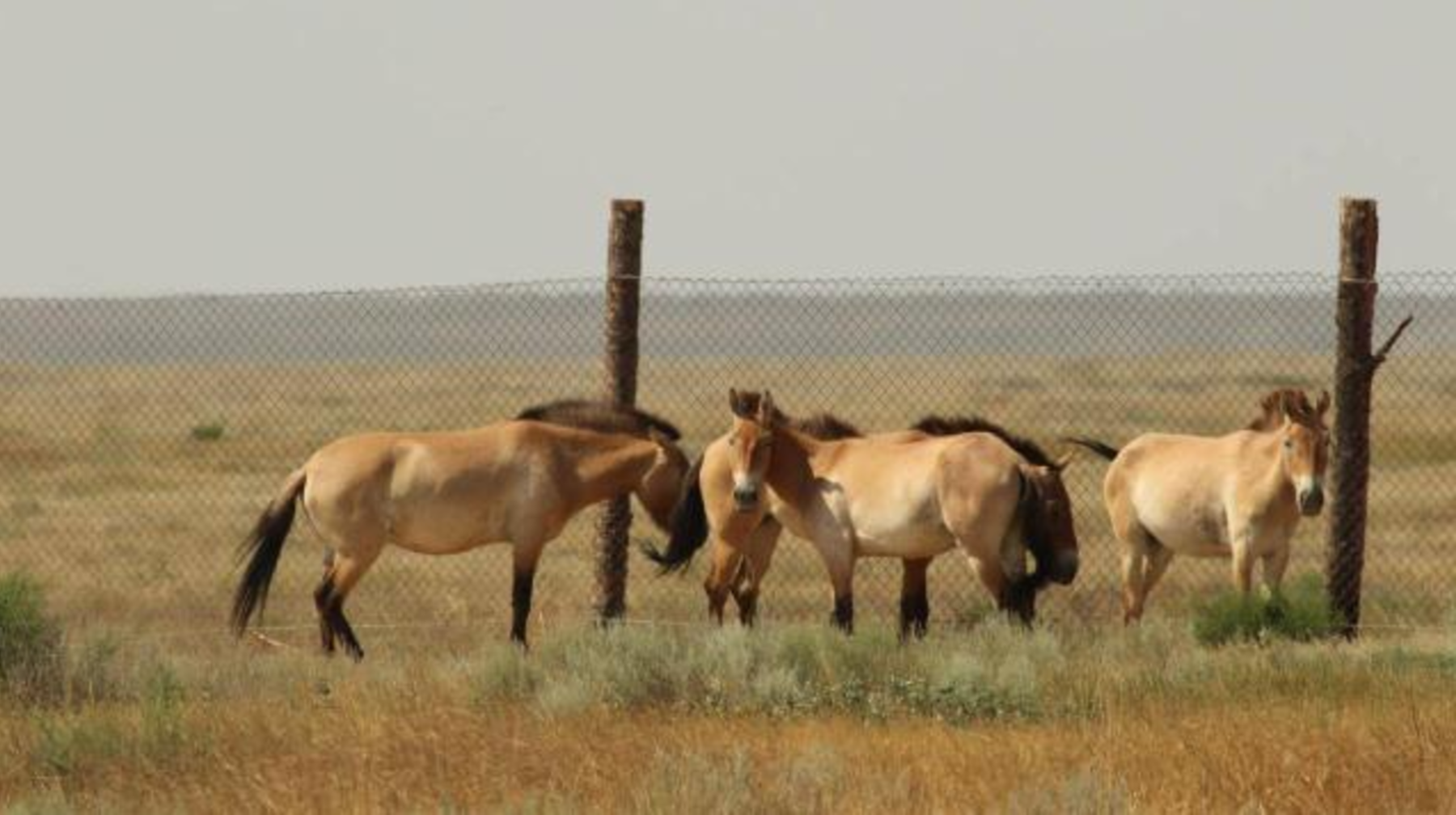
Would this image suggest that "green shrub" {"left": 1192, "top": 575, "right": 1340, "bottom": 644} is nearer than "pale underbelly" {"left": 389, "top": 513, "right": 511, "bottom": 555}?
Yes

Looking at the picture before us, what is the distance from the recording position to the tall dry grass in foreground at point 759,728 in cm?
991

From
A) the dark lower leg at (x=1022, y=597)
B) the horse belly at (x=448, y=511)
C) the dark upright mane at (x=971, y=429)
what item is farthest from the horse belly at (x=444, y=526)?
the dark lower leg at (x=1022, y=597)

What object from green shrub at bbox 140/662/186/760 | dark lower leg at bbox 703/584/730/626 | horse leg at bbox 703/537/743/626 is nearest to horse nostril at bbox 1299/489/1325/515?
horse leg at bbox 703/537/743/626

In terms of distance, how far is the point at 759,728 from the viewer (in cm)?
1198

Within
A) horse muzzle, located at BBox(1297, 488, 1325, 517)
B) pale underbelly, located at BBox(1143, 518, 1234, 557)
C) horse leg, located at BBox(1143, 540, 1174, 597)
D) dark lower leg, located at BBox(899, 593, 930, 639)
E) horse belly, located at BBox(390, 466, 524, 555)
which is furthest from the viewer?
horse leg, located at BBox(1143, 540, 1174, 597)

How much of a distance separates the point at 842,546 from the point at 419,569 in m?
7.13

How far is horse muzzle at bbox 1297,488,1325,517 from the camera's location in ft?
51.3

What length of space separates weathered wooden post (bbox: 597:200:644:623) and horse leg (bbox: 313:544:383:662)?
1.37 m

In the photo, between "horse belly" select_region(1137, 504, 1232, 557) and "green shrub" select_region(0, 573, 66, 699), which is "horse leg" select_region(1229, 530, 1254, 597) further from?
"green shrub" select_region(0, 573, 66, 699)

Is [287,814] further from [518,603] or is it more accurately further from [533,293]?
[533,293]

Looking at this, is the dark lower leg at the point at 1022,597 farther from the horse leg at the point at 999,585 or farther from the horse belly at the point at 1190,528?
the horse belly at the point at 1190,528

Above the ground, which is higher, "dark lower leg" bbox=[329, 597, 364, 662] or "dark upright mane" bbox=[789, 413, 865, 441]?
"dark upright mane" bbox=[789, 413, 865, 441]

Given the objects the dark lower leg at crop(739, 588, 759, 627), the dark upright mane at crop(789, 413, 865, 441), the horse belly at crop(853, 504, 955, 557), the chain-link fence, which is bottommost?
the chain-link fence

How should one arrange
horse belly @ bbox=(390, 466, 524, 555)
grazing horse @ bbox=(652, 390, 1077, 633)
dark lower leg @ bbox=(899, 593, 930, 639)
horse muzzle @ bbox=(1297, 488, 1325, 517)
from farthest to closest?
horse belly @ bbox=(390, 466, 524, 555) < dark lower leg @ bbox=(899, 593, 930, 639) < grazing horse @ bbox=(652, 390, 1077, 633) < horse muzzle @ bbox=(1297, 488, 1325, 517)
